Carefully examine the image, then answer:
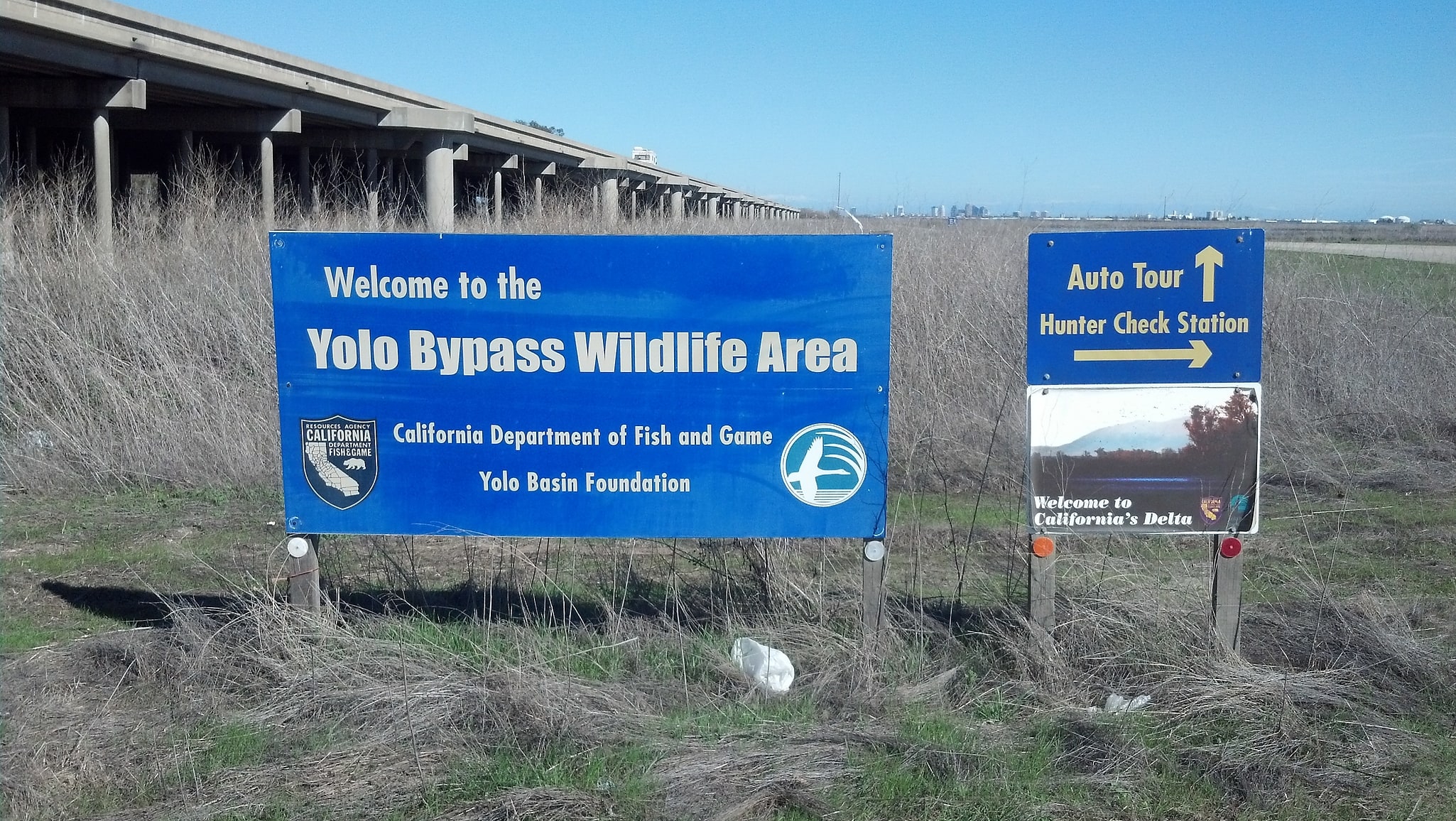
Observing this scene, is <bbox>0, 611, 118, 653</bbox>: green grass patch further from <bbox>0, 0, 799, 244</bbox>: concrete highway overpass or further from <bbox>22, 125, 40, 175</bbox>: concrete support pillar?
<bbox>22, 125, 40, 175</bbox>: concrete support pillar

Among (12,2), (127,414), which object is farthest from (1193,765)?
(12,2)

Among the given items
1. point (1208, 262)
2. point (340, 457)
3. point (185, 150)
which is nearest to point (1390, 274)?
point (1208, 262)

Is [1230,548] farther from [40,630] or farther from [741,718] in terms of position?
[40,630]

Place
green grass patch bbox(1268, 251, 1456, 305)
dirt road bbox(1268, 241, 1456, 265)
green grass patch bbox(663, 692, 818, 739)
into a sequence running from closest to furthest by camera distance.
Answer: green grass patch bbox(663, 692, 818, 739) → green grass patch bbox(1268, 251, 1456, 305) → dirt road bbox(1268, 241, 1456, 265)

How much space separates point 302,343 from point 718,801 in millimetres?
2313

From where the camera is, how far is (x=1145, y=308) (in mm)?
4309

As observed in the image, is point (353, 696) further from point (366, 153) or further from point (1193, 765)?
point (366, 153)

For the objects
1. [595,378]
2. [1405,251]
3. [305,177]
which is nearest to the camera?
[595,378]

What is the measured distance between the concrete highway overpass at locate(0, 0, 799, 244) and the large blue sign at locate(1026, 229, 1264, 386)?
505 inches

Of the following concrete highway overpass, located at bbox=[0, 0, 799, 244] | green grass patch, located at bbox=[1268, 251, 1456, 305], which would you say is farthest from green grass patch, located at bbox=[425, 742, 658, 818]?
concrete highway overpass, located at bbox=[0, 0, 799, 244]

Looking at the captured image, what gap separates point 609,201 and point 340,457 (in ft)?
86.2

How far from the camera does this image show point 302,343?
445 cm

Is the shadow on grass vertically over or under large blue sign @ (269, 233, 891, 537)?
under

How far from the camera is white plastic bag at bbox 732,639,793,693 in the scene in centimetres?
427
